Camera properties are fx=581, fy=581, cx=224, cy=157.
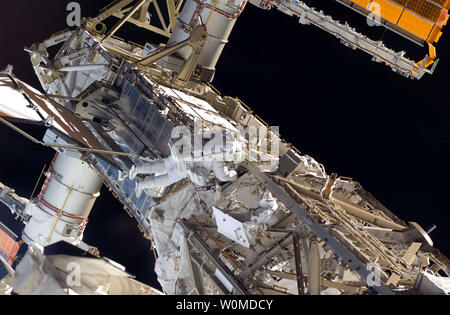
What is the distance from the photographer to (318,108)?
50.2 feet

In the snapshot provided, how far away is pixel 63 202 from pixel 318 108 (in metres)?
6.97

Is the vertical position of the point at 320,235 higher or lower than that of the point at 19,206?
higher

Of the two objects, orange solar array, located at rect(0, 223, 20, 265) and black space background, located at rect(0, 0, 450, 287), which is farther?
black space background, located at rect(0, 0, 450, 287)

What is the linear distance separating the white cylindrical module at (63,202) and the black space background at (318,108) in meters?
3.26

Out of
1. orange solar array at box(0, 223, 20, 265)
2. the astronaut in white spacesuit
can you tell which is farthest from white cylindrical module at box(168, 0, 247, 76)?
orange solar array at box(0, 223, 20, 265)

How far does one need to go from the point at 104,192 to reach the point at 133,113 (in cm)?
698

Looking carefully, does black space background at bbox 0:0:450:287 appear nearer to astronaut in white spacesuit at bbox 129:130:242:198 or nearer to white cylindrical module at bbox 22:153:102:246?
white cylindrical module at bbox 22:153:102:246

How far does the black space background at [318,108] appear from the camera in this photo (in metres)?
14.1

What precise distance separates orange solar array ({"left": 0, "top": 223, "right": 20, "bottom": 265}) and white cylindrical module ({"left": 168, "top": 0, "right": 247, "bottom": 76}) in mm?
5993

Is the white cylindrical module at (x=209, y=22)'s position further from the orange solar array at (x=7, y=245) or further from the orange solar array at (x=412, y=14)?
the orange solar array at (x=7, y=245)

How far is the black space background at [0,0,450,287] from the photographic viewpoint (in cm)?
1409
